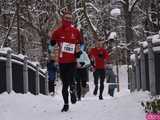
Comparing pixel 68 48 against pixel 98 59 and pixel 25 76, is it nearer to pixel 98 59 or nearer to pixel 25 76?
pixel 98 59

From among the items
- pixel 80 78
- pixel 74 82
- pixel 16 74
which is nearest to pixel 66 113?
pixel 74 82

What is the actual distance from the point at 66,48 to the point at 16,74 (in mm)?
4568

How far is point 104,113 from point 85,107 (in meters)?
1.52

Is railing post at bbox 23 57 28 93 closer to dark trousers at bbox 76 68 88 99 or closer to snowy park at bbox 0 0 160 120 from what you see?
snowy park at bbox 0 0 160 120

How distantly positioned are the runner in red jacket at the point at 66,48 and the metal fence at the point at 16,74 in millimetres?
2758

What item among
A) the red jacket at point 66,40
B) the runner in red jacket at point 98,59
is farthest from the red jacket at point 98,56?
the red jacket at point 66,40

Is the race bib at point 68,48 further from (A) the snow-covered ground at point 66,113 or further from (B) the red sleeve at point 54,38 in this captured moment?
(A) the snow-covered ground at point 66,113

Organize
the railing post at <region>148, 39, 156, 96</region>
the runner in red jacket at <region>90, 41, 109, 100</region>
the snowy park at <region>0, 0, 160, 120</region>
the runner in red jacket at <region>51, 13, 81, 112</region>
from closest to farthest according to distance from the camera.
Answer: the snowy park at <region>0, 0, 160, 120</region>
the runner in red jacket at <region>51, 13, 81, 112</region>
the railing post at <region>148, 39, 156, 96</region>
the runner in red jacket at <region>90, 41, 109, 100</region>

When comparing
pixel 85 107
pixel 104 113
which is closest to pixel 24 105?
pixel 85 107

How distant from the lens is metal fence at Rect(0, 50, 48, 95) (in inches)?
529

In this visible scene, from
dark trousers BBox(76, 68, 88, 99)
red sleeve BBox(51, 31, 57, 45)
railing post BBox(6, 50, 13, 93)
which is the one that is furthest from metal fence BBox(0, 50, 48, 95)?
red sleeve BBox(51, 31, 57, 45)

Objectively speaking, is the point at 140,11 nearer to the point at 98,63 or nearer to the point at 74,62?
the point at 98,63

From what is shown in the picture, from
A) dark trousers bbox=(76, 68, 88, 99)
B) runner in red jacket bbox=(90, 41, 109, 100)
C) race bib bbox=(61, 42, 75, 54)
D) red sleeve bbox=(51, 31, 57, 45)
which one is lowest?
dark trousers bbox=(76, 68, 88, 99)

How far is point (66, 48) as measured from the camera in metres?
10.8
